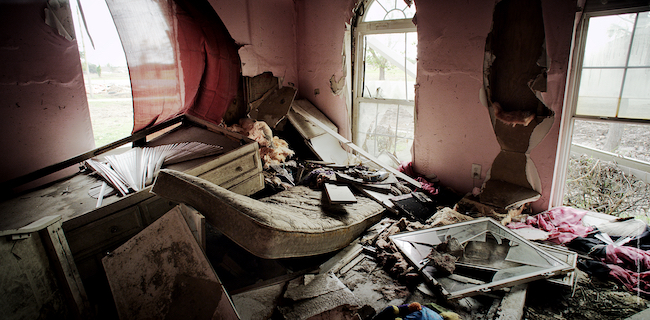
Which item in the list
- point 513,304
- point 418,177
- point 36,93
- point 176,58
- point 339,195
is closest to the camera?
point 513,304

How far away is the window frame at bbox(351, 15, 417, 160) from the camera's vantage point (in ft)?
11.8

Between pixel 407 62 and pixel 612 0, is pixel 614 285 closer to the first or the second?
pixel 612 0

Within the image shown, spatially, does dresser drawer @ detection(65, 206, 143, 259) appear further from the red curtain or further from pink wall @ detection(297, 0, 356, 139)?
pink wall @ detection(297, 0, 356, 139)

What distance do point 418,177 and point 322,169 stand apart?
1.16 m

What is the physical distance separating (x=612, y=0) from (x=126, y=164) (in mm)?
3920

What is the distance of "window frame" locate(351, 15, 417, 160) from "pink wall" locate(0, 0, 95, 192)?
9.85 feet

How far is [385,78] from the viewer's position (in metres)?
3.96

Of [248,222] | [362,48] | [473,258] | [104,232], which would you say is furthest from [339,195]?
[362,48]

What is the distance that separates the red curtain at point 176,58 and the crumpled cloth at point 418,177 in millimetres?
2294

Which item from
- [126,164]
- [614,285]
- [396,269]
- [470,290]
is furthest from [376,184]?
[126,164]

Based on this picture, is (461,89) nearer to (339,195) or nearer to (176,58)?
(339,195)

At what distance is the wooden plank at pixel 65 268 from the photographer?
1.24m

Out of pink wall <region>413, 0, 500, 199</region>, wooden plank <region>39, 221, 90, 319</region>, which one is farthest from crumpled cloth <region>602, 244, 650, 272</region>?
wooden plank <region>39, 221, 90, 319</region>

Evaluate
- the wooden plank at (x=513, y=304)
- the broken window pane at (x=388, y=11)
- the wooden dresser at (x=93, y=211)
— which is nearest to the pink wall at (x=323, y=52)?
the broken window pane at (x=388, y=11)
